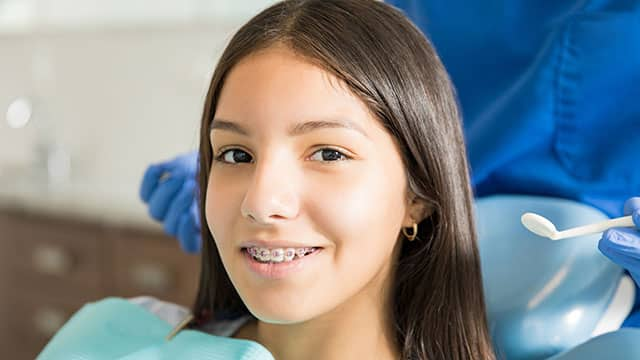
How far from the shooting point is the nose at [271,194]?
0.88 metres

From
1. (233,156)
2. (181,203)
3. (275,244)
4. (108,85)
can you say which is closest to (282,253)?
(275,244)

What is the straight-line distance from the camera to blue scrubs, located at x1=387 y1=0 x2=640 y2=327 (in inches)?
46.0

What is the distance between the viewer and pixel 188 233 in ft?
4.27

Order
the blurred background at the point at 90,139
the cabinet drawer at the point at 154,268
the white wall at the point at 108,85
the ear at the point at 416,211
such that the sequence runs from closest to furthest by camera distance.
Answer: the ear at the point at 416,211, the cabinet drawer at the point at 154,268, the blurred background at the point at 90,139, the white wall at the point at 108,85

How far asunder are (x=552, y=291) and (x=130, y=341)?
470 mm

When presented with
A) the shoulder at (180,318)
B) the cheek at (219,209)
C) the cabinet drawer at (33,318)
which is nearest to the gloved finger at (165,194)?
the shoulder at (180,318)

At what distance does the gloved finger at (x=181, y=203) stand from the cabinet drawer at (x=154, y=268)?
1032 mm

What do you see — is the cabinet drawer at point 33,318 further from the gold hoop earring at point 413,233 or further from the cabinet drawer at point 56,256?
the gold hoop earring at point 413,233

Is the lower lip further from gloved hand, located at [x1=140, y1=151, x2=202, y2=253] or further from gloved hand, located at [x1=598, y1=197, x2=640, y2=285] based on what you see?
gloved hand, located at [x1=140, y1=151, x2=202, y2=253]

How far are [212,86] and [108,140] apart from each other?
207 centimetres

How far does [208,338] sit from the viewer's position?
1.04m

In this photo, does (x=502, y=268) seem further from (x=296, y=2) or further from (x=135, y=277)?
(x=135, y=277)

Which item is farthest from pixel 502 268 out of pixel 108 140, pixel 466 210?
pixel 108 140

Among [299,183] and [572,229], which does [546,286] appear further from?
[299,183]
